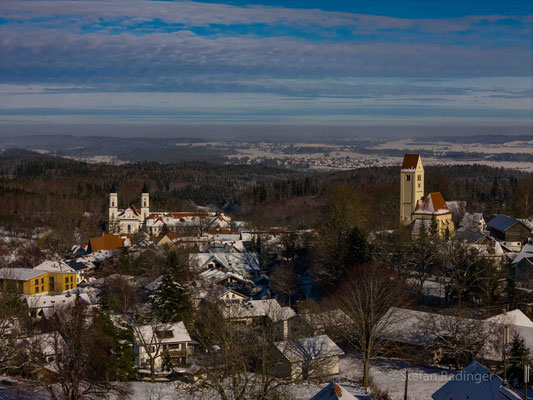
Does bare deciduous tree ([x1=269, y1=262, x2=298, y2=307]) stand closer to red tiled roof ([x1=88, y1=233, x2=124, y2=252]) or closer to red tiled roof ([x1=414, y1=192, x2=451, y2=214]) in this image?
red tiled roof ([x1=414, y1=192, x2=451, y2=214])

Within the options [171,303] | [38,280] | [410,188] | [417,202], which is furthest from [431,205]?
[38,280]

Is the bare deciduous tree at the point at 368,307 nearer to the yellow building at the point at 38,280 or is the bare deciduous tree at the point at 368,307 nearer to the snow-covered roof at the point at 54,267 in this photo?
the yellow building at the point at 38,280

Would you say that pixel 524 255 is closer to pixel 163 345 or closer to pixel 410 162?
pixel 410 162

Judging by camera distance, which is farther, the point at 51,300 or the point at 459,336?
the point at 51,300

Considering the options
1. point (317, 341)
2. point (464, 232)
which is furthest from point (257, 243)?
point (317, 341)

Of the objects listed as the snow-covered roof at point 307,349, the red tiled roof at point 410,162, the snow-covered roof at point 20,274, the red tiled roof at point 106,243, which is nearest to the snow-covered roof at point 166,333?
the snow-covered roof at point 307,349

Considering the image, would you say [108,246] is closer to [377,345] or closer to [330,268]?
[330,268]
